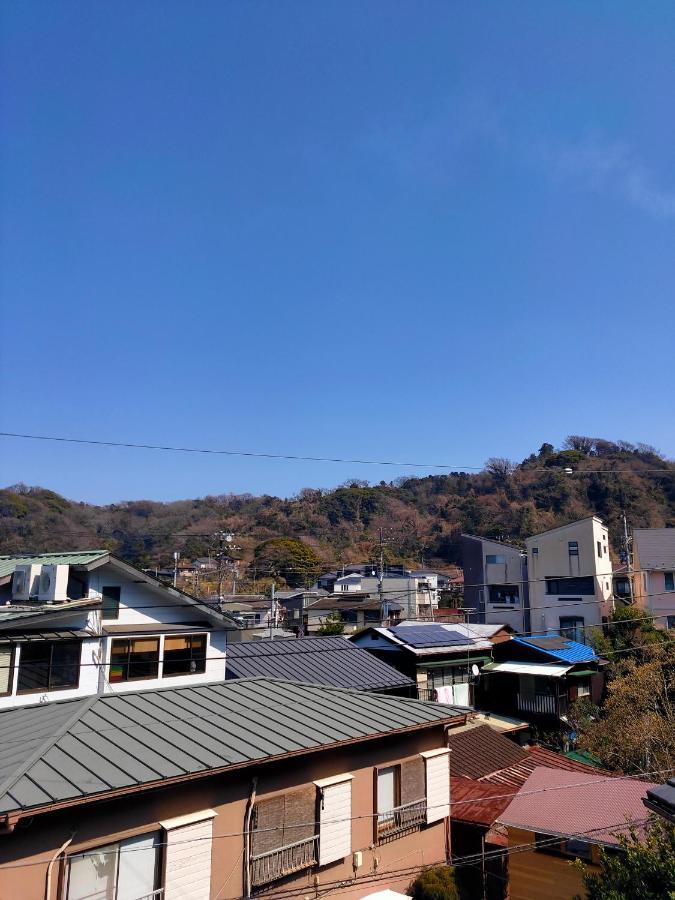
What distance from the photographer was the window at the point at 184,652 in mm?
17812

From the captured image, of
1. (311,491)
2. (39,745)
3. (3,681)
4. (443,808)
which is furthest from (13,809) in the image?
(311,491)

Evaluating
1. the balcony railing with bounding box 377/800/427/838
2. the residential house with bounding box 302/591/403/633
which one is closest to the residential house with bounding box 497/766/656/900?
the balcony railing with bounding box 377/800/427/838

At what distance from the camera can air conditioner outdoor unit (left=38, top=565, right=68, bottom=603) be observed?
16.3 m

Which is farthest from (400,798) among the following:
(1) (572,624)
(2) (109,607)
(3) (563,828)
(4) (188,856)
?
(1) (572,624)

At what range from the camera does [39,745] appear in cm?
942

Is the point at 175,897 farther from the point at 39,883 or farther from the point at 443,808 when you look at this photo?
the point at 443,808

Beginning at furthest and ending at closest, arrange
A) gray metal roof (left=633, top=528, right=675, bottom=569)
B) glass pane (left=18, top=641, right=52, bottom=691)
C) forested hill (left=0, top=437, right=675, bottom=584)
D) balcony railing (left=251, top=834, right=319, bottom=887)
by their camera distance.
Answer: forested hill (left=0, top=437, right=675, bottom=584)
gray metal roof (left=633, top=528, right=675, bottom=569)
glass pane (left=18, top=641, right=52, bottom=691)
balcony railing (left=251, top=834, right=319, bottom=887)

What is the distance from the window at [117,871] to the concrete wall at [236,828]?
143 millimetres

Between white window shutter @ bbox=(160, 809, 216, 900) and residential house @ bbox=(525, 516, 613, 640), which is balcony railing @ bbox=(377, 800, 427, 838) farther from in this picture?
residential house @ bbox=(525, 516, 613, 640)

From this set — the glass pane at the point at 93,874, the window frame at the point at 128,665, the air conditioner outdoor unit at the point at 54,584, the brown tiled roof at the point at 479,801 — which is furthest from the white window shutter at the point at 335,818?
the air conditioner outdoor unit at the point at 54,584

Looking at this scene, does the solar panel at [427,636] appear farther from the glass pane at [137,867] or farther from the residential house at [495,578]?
the residential house at [495,578]

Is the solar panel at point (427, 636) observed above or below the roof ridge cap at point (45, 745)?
below

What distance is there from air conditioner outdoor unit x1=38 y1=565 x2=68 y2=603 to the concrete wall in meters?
8.23

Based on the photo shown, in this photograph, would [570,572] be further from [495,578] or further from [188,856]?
[188,856]
